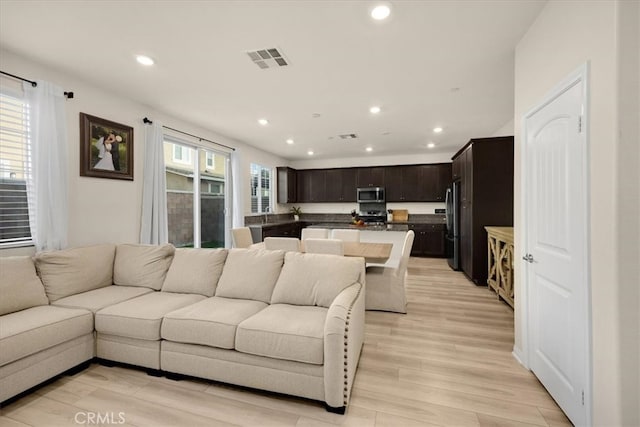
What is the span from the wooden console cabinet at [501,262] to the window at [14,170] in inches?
197

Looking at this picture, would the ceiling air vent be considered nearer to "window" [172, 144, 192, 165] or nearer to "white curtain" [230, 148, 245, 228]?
"window" [172, 144, 192, 165]

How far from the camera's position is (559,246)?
179 cm

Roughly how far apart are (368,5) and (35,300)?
3405 mm

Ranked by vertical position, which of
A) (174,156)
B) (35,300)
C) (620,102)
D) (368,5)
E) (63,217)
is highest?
(368,5)

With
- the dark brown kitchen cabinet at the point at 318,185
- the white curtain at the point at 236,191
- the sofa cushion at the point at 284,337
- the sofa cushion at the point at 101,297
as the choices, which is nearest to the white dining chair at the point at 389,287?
the sofa cushion at the point at 284,337

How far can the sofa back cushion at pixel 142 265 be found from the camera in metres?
2.85

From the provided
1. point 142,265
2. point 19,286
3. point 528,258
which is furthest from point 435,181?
point 19,286

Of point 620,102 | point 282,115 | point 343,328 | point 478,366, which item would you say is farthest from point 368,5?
point 478,366

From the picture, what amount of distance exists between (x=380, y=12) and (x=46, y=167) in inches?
127

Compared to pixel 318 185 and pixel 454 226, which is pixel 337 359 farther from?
pixel 318 185

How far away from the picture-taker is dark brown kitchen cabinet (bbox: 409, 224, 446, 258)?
22.5ft

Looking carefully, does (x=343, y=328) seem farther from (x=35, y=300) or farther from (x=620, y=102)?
(x=35, y=300)

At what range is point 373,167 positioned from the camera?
7629mm

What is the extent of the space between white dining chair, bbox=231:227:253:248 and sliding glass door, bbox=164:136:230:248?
99cm
